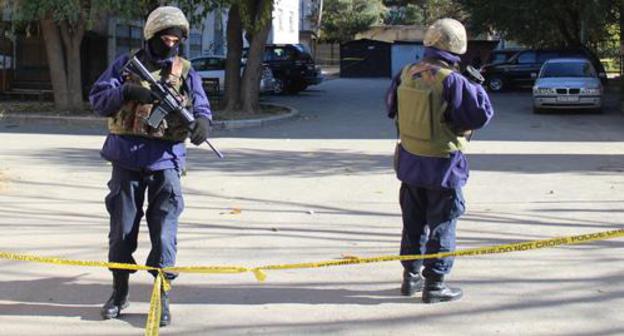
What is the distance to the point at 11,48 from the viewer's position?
83.3 ft

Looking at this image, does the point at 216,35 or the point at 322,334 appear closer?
the point at 322,334

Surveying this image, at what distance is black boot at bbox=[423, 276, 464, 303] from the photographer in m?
5.45

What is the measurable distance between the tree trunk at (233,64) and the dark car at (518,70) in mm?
12887

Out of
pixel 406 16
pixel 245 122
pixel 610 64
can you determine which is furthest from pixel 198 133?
pixel 406 16

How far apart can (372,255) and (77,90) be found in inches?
590

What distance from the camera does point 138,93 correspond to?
184 inches

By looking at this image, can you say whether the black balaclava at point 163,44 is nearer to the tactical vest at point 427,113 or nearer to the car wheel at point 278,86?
the tactical vest at point 427,113

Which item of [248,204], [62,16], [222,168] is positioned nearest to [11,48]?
[62,16]

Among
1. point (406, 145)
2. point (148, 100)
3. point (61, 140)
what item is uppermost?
point (148, 100)

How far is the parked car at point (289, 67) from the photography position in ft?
96.1

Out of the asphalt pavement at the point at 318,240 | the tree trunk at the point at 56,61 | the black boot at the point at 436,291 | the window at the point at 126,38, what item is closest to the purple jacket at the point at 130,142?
the asphalt pavement at the point at 318,240

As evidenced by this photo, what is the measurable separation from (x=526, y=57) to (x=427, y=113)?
27.3m

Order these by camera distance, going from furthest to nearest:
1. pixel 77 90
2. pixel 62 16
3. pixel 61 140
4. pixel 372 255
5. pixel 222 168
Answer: pixel 77 90
pixel 62 16
pixel 61 140
pixel 222 168
pixel 372 255

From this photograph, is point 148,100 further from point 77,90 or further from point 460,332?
point 77,90
